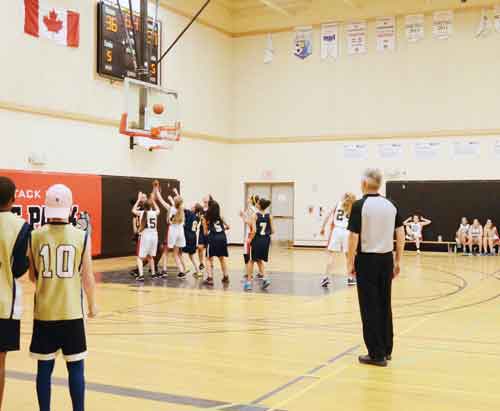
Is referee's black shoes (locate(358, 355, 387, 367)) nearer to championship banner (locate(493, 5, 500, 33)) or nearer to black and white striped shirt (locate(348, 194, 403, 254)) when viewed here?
black and white striped shirt (locate(348, 194, 403, 254))

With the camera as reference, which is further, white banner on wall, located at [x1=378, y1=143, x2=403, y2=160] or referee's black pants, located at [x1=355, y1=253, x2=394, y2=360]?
white banner on wall, located at [x1=378, y1=143, x2=403, y2=160]

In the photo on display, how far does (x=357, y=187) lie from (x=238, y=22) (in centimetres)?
814

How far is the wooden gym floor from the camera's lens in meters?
5.25

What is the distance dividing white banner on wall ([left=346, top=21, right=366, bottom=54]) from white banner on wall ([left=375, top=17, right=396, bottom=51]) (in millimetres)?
508

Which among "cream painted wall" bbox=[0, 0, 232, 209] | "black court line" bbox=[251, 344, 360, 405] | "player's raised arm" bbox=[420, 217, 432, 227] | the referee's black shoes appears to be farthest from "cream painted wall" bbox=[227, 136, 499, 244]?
the referee's black shoes

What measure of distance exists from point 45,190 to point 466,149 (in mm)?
13919

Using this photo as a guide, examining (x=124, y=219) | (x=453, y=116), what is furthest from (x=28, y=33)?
(x=453, y=116)

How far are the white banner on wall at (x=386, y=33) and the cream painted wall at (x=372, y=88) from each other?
216mm

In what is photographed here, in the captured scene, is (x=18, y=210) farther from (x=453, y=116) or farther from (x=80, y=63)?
(x=453, y=116)

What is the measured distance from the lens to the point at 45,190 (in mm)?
17062

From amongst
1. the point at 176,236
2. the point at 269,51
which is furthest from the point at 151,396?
the point at 269,51

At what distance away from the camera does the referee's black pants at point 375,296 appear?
21.0 feet

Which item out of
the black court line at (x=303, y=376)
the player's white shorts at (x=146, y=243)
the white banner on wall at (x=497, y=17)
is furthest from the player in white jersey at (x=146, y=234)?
the white banner on wall at (x=497, y=17)

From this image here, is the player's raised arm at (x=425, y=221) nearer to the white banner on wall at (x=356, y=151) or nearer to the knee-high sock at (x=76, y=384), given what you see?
the white banner on wall at (x=356, y=151)
